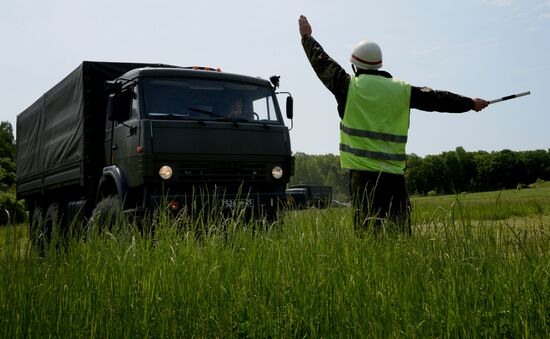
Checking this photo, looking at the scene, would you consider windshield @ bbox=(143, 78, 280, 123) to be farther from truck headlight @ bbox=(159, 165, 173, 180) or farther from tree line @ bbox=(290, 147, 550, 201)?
tree line @ bbox=(290, 147, 550, 201)

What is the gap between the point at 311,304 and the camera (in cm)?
405

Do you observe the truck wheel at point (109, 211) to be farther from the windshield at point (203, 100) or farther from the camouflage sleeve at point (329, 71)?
the camouflage sleeve at point (329, 71)

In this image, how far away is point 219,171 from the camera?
8.55 meters

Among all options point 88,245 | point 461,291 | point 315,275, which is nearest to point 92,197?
point 88,245

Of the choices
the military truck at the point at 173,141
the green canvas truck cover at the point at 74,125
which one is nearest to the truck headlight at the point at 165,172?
the military truck at the point at 173,141

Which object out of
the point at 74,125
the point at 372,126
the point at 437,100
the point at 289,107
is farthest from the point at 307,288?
the point at 74,125

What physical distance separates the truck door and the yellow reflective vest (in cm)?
332

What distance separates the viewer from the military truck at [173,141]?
8250 mm

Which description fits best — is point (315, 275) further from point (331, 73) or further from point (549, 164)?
point (549, 164)

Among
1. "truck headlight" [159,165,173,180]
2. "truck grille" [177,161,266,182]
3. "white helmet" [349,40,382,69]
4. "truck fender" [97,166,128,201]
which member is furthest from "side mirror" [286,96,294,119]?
"white helmet" [349,40,382,69]

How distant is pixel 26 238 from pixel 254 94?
4522 mm

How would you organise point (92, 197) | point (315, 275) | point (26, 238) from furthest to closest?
1. point (92, 197)
2. point (26, 238)
3. point (315, 275)

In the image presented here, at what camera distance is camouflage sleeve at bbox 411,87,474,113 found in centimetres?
615

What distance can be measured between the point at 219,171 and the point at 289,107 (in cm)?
154
